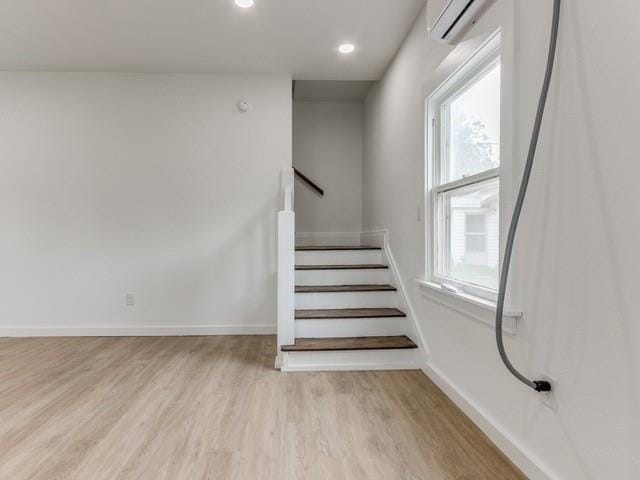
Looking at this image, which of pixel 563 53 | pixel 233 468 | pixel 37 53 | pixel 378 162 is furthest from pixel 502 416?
pixel 37 53

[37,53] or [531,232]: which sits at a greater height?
[37,53]

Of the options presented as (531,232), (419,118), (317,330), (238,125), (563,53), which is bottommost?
(317,330)

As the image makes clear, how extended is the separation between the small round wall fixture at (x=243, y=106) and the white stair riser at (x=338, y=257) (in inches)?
58.4

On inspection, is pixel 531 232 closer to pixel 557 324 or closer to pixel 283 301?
pixel 557 324

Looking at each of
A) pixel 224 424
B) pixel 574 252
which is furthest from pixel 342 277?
pixel 574 252

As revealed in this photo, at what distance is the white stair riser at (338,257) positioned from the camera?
381 centimetres

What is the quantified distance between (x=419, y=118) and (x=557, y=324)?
72.3 inches

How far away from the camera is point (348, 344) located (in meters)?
2.83

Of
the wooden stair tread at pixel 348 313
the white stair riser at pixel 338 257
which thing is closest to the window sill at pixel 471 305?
the wooden stair tread at pixel 348 313

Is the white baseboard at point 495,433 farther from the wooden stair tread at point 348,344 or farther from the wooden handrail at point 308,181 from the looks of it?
the wooden handrail at point 308,181

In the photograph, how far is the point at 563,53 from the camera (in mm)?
1337

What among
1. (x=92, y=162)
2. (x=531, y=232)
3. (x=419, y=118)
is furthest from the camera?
(x=92, y=162)

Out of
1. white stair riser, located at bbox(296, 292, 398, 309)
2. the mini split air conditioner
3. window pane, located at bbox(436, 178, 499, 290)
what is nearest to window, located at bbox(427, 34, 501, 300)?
window pane, located at bbox(436, 178, 499, 290)

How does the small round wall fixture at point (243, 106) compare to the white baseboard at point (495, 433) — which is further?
the small round wall fixture at point (243, 106)
